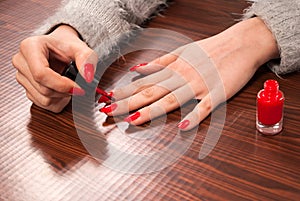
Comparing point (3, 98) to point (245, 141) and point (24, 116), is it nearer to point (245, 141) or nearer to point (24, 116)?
point (24, 116)

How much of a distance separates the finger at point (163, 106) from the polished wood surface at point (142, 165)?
0.06 feet

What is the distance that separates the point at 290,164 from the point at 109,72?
19.1 inches

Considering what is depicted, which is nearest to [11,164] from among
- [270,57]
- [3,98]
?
[3,98]

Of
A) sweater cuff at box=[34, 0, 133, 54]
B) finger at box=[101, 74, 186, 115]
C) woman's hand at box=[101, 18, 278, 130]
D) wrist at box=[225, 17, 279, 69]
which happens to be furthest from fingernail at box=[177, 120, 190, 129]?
sweater cuff at box=[34, 0, 133, 54]

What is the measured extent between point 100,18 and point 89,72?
0.25 metres

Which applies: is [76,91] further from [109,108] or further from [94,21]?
[94,21]

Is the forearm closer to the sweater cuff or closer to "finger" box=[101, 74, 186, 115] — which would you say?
"finger" box=[101, 74, 186, 115]

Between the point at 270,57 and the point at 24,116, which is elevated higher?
the point at 270,57

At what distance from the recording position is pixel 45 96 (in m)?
1.02

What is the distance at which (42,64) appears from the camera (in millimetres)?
1006

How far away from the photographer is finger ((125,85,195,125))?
3.18ft

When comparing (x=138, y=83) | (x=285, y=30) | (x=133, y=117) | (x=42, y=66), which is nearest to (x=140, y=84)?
(x=138, y=83)

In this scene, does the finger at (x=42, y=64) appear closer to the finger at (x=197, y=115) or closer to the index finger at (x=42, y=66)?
the index finger at (x=42, y=66)

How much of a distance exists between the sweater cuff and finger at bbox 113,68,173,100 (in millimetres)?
183
